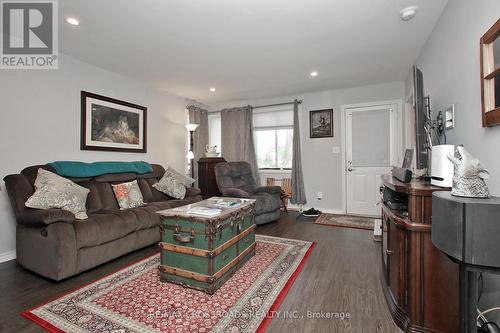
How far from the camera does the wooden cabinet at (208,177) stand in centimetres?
470

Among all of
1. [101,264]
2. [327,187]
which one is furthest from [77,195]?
[327,187]

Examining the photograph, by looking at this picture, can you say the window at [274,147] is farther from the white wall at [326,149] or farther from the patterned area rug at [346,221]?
the patterned area rug at [346,221]

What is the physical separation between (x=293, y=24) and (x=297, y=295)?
2.53 metres

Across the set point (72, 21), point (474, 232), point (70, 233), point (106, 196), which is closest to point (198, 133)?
point (106, 196)

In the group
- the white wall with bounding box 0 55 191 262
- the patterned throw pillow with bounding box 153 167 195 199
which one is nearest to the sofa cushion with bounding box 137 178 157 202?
the patterned throw pillow with bounding box 153 167 195 199

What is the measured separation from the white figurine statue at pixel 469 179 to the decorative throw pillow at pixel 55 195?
305cm

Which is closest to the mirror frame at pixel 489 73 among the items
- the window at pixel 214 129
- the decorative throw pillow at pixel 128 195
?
the decorative throw pillow at pixel 128 195

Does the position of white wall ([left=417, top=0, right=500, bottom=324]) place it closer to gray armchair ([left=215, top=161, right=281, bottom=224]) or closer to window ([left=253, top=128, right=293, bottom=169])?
gray armchair ([left=215, top=161, right=281, bottom=224])

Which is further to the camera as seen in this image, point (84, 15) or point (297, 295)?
point (84, 15)

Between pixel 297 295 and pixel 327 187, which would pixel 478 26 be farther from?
pixel 327 187

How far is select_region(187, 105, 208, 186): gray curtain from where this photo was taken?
202 inches

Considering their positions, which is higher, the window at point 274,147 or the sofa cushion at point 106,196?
the window at point 274,147

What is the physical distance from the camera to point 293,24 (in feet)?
7.79

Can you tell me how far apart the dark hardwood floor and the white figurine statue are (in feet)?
3.27
